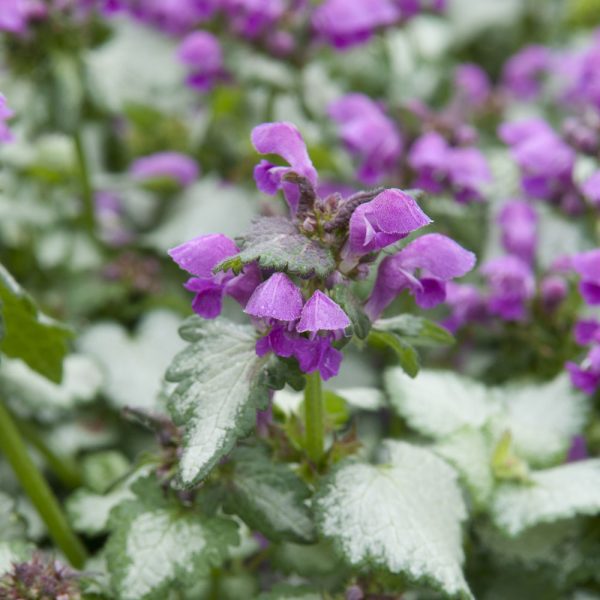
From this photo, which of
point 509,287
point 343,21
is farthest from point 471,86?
point 509,287

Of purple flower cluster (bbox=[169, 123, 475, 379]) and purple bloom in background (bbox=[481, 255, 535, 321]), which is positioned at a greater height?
purple flower cluster (bbox=[169, 123, 475, 379])

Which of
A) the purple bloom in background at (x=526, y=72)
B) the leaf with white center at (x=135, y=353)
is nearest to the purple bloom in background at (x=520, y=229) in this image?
the leaf with white center at (x=135, y=353)

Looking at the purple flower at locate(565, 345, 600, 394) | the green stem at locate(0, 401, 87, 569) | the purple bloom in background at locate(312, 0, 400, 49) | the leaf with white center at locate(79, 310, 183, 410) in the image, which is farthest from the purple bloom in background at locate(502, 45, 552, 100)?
the green stem at locate(0, 401, 87, 569)

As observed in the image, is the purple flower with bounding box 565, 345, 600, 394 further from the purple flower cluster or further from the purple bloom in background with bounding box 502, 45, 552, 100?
the purple bloom in background with bounding box 502, 45, 552, 100

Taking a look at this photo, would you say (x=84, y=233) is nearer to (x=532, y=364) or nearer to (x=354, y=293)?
(x=532, y=364)

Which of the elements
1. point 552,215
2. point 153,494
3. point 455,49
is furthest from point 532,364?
point 455,49

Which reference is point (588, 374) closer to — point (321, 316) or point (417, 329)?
point (417, 329)
